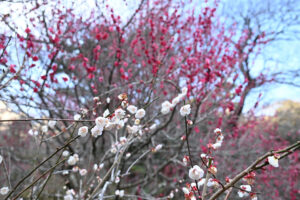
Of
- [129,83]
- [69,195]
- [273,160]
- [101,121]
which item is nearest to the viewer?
[273,160]

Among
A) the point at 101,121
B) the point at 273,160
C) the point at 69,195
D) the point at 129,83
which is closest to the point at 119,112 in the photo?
the point at 101,121

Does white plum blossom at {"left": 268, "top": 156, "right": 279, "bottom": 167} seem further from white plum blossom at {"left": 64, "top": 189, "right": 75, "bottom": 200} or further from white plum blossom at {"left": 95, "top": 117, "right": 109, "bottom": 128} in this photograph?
white plum blossom at {"left": 64, "top": 189, "right": 75, "bottom": 200}

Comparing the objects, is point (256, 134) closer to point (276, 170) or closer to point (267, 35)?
point (276, 170)

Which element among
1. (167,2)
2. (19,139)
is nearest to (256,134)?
(167,2)

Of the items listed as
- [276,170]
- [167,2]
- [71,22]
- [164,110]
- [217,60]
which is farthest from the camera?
[276,170]

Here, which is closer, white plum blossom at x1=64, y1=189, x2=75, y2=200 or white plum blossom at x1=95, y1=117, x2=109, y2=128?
white plum blossom at x1=95, y1=117, x2=109, y2=128

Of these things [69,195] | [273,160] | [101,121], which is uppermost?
[101,121]

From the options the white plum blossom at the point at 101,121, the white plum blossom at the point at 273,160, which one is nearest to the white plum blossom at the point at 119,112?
the white plum blossom at the point at 101,121

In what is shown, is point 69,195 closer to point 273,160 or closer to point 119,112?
point 119,112

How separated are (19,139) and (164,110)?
8.56m

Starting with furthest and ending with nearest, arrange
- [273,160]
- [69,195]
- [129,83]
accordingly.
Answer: [129,83]
[69,195]
[273,160]

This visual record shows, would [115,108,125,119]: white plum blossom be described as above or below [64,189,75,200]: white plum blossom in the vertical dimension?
above

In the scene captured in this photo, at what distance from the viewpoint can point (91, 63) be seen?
4223 millimetres

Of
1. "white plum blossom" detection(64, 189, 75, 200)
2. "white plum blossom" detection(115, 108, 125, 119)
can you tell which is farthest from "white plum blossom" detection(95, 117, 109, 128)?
"white plum blossom" detection(64, 189, 75, 200)
